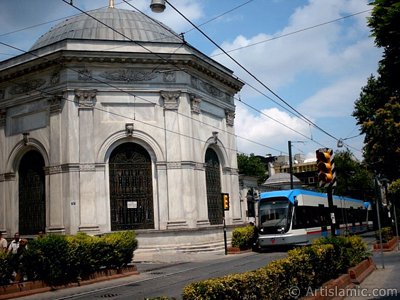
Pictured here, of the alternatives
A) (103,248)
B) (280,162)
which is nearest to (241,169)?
(280,162)

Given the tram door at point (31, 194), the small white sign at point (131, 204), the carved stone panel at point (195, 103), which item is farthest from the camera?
the carved stone panel at point (195, 103)

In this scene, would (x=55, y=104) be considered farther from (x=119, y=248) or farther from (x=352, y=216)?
(x=352, y=216)

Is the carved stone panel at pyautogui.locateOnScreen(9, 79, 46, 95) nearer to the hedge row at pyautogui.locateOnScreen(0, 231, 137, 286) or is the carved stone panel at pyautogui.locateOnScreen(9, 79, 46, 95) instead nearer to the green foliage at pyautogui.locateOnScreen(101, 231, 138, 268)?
the green foliage at pyautogui.locateOnScreen(101, 231, 138, 268)

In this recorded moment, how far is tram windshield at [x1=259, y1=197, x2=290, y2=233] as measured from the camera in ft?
78.1

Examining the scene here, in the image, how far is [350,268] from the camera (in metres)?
12.8

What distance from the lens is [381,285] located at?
38.8ft

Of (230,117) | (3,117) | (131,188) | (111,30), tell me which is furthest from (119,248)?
(230,117)

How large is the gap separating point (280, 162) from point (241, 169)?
34188 millimetres

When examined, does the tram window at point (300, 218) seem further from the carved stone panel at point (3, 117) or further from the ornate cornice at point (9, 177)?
the carved stone panel at point (3, 117)

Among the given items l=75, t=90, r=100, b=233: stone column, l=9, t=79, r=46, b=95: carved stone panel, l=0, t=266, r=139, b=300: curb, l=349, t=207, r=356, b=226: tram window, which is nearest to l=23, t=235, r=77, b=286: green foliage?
l=0, t=266, r=139, b=300: curb

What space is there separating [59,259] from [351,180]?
50.6 metres

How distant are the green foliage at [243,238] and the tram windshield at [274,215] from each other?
6.17 feet

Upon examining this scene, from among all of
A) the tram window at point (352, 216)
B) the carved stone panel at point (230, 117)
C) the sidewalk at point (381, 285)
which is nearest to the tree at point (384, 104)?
the sidewalk at point (381, 285)

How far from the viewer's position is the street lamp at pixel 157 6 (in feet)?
40.1
